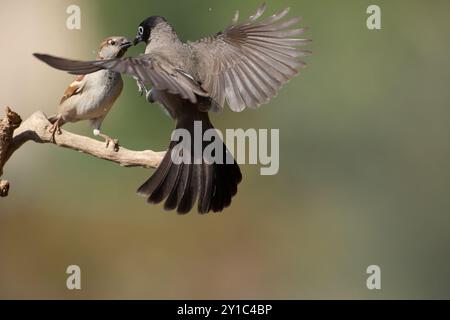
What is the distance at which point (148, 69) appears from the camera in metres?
2.94

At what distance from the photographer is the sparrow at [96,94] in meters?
3.57

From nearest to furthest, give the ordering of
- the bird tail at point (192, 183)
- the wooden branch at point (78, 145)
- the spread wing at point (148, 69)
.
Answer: the spread wing at point (148, 69), the bird tail at point (192, 183), the wooden branch at point (78, 145)

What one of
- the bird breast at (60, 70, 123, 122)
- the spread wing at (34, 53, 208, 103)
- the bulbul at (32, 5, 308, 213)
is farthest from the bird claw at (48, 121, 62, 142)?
the spread wing at (34, 53, 208, 103)

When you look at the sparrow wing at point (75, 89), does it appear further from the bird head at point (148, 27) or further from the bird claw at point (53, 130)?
the bird head at point (148, 27)

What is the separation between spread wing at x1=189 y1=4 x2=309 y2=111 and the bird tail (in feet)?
0.56

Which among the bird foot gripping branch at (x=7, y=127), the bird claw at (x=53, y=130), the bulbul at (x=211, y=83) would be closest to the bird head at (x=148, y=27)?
the bulbul at (x=211, y=83)

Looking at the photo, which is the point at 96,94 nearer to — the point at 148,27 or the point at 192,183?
the point at 148,27

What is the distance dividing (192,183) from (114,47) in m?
0.74

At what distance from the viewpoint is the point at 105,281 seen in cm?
584

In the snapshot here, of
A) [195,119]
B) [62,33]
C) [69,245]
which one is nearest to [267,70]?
[195,119]

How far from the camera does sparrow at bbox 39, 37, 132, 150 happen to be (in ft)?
11.7

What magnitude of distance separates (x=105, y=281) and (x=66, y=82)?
149 cm

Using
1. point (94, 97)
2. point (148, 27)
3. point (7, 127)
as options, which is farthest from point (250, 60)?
point (7, 127)

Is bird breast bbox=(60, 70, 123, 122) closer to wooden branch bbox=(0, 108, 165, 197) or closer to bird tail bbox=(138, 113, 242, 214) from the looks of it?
wooden branch bbox=(0, 108, 165, 197)
